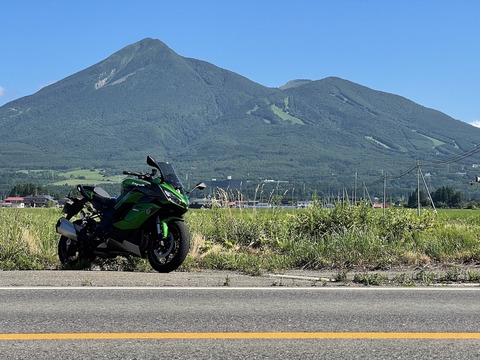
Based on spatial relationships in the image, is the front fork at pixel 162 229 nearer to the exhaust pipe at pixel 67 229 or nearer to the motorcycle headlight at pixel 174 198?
the motorcycle headlight at pixel 174 198

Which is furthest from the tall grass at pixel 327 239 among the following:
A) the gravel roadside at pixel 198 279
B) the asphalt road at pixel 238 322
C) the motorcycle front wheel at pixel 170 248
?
the asphalt road at pixel 238 322

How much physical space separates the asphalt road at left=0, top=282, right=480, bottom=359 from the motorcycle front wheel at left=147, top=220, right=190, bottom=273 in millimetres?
1069

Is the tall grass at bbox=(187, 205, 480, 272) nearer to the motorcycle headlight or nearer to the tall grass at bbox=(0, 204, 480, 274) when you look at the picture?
the tall grass at bbox=(0, 204, 480, 274)

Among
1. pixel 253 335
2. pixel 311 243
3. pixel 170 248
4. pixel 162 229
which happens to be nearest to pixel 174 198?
pixel 162 229

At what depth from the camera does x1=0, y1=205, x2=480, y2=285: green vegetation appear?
357 inches

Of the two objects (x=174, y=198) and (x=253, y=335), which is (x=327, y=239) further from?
(x=253, y=335)

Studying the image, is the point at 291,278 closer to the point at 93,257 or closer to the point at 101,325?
the point at 93,257

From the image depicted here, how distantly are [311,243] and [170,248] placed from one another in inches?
130

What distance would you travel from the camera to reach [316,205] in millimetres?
13055

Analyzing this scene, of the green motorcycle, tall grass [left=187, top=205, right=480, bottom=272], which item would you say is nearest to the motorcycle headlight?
the green motorcycle

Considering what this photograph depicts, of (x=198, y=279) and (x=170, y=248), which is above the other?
(x=170, y=248)

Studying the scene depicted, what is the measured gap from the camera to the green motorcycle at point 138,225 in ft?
27.1

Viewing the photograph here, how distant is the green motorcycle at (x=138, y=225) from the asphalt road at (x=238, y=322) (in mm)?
1198

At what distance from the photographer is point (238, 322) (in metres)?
5.37
